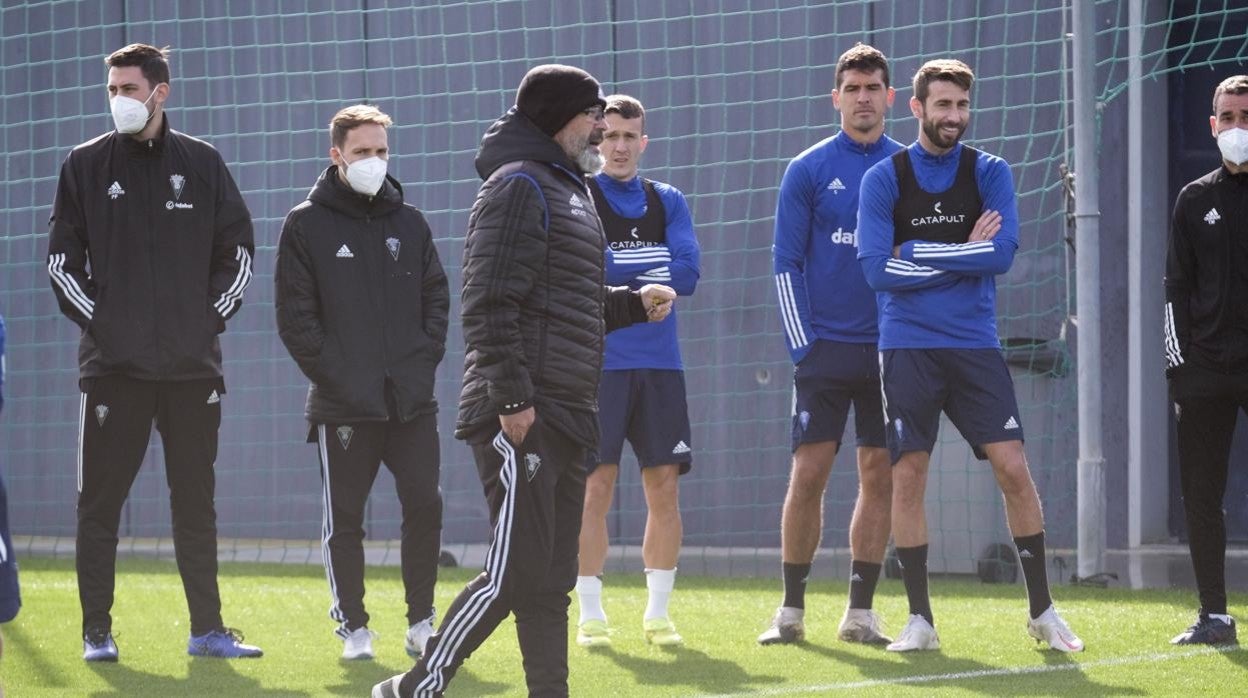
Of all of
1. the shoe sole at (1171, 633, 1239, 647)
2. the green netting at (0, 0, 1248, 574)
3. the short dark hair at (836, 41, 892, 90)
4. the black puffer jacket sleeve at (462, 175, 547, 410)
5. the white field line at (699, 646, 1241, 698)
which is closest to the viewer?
the black puffer jacket sleeve at (462, 175, 547, 410)

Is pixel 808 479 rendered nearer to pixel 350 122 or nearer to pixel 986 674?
pixel 986 674

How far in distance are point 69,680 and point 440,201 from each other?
17.2 feet

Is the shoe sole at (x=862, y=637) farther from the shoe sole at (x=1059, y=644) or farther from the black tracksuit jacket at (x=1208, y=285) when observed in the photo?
the black tracksuit jacket at (x=1208, y=285)

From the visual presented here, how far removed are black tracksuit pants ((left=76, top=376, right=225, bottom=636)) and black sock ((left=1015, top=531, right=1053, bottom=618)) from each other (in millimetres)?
2868

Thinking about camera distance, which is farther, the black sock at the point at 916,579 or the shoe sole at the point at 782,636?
the shoe sole at the point at 782,636

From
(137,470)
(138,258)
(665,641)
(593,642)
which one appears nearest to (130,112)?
(138,258)

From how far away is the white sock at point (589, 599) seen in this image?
268 inches

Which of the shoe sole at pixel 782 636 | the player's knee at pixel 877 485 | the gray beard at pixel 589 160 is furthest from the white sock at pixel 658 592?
the gray beard at pixel 589 160

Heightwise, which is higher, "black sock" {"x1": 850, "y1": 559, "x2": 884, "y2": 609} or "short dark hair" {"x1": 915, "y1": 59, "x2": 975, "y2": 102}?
"short dark hair" {"x1": 915, "y1": 59, "x2": 975, "y2": 102}

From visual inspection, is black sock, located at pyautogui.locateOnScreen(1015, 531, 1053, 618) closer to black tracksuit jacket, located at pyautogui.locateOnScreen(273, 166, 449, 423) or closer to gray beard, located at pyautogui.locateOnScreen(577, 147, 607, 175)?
black tracksuit jacket, located at pyautogui.locateOnScreen(273, 166, 449, 423)

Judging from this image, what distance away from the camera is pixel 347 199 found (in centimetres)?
654

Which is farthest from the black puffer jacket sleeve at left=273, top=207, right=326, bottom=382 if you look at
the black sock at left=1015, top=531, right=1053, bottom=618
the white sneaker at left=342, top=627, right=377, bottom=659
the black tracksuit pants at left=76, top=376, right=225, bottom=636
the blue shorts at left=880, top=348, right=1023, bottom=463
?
the black sock at left=1015, top=531, right=1053, bottom=618

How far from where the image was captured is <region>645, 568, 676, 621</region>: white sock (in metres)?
6.79

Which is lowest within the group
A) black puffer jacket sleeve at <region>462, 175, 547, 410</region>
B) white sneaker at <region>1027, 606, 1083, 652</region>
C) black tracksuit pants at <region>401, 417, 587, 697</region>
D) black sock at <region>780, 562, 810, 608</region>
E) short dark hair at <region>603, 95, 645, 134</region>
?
white sneaker at <region>1027, 606, 1083, 652</region>
